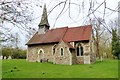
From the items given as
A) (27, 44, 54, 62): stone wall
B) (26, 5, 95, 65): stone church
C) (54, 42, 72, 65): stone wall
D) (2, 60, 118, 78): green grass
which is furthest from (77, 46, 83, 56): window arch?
(2, 60, 118, 78): green grass

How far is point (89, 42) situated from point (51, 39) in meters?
6.61

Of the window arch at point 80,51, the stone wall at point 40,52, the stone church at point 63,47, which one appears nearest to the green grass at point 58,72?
the stone church at point 63,47

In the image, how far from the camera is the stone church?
111 feet

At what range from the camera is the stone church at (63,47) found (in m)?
33.8

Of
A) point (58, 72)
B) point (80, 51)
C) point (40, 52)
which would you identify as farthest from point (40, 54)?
point (58, 72)

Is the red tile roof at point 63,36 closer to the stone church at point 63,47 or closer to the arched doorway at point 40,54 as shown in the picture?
the stone church at point 63,47

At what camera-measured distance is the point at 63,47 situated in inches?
1332

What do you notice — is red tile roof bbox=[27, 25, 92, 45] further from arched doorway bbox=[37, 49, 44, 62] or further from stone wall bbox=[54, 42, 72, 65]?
stone wall bbox=[54, 42, 72, 65]

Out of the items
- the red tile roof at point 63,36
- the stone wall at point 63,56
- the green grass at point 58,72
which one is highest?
the red tile roof at point 63,36

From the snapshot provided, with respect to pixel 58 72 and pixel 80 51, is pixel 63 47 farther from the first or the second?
pixel 58 72

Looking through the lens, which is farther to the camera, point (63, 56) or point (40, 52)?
point (40, 52)

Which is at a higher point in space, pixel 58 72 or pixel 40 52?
pixel 40 52

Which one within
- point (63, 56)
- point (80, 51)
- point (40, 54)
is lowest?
point (63, 56)

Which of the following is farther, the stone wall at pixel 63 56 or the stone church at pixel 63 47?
the stone church at pixel 63 47
